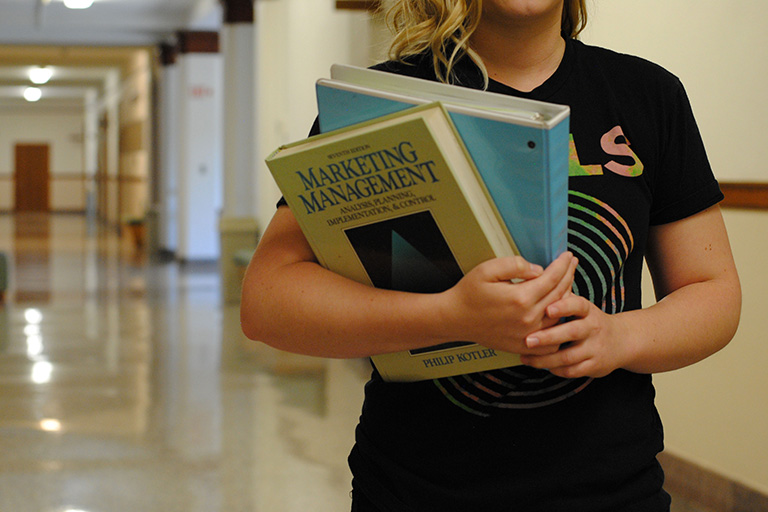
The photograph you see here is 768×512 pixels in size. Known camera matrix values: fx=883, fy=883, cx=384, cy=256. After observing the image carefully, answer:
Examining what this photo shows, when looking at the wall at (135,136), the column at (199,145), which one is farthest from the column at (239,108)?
the wall at (135,136)

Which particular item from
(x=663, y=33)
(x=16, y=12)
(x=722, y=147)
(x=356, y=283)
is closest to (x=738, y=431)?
(x=722, y=147)

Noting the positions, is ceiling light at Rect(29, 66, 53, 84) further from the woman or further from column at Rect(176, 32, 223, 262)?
the woman

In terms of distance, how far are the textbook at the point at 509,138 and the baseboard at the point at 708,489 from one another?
2660mm

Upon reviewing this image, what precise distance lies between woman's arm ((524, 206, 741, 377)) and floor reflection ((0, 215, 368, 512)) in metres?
2.62

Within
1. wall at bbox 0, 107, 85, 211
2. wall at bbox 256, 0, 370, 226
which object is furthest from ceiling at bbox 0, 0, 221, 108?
wall at bbox 0, 107, 85, 211

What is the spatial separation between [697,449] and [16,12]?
1250 centimetres

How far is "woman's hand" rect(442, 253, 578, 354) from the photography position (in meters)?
0.80

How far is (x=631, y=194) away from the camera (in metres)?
0.97

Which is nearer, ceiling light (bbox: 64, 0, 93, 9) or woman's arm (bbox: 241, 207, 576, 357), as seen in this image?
woman's arm (bbox: 241, 207, 576, 357)

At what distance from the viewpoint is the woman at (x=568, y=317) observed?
92 cm

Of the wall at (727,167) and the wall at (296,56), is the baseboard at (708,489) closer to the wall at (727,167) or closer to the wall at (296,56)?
the wall at (727,167)

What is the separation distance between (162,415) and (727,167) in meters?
3.05

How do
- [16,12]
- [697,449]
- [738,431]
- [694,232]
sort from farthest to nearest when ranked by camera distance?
[16,12], [697,449], [738,431], [694,232]

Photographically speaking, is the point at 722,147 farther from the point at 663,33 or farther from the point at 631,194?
the point at 631,194
